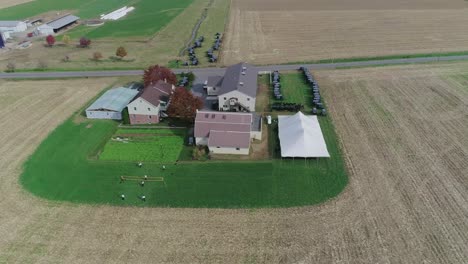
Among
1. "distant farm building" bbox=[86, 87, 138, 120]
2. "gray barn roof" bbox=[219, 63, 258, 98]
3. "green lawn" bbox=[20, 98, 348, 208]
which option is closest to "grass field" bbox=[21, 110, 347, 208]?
"green lawn" bbox=[20, 98, 348, 208]

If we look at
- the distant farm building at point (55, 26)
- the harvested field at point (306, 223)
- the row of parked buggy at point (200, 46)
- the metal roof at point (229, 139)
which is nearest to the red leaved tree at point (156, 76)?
the row of parked buggy at point (200, 46)

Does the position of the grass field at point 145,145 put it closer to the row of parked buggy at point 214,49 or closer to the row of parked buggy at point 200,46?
the row of parked buggy at point 200,46

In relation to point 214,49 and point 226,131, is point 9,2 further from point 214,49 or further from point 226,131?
point 226,131

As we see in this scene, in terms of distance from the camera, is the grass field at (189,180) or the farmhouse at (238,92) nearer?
the grass field at (189,180)

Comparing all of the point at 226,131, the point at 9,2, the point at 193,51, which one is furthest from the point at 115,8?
the point at 226,131

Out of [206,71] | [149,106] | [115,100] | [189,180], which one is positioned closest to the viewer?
[189,180]
